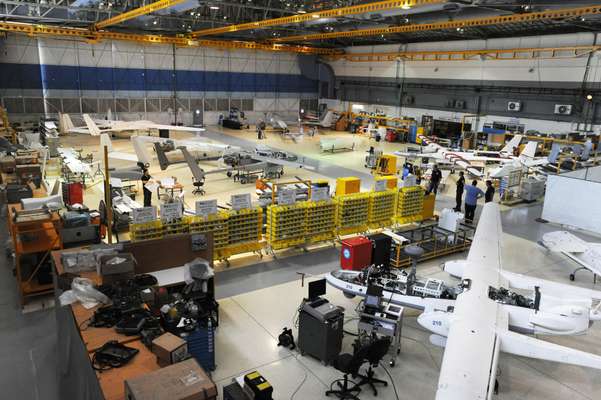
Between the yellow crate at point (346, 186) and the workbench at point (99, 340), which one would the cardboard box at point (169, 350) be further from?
the yellow crate at point (346, 186)

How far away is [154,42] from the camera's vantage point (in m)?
37.7

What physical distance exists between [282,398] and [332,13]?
19.0 meters

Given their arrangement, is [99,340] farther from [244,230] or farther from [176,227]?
[244,230]

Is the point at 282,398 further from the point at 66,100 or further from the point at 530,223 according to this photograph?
the point at 66,100

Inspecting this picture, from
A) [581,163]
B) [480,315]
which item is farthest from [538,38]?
[480,315]

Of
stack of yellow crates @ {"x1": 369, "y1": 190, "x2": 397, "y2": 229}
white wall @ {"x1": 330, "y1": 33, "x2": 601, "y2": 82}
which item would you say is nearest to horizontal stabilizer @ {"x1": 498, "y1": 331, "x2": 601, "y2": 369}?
stack of yellow crates @ {"x1": 369, "y1": 190, "x2": 397, "y2": 229}

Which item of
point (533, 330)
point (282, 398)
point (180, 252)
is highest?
point (180, 252)

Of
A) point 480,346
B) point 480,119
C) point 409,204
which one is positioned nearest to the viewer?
point 480,346

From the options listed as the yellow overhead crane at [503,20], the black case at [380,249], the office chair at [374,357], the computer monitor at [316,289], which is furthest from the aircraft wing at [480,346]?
the yellow overhead crane at [503,20]

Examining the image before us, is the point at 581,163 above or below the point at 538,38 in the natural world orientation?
below

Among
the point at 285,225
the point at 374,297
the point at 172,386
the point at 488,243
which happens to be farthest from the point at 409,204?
the point at 172,386

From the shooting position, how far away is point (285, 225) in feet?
42.8

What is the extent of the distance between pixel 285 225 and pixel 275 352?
5.13 metres

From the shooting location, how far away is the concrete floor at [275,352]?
751 cm
